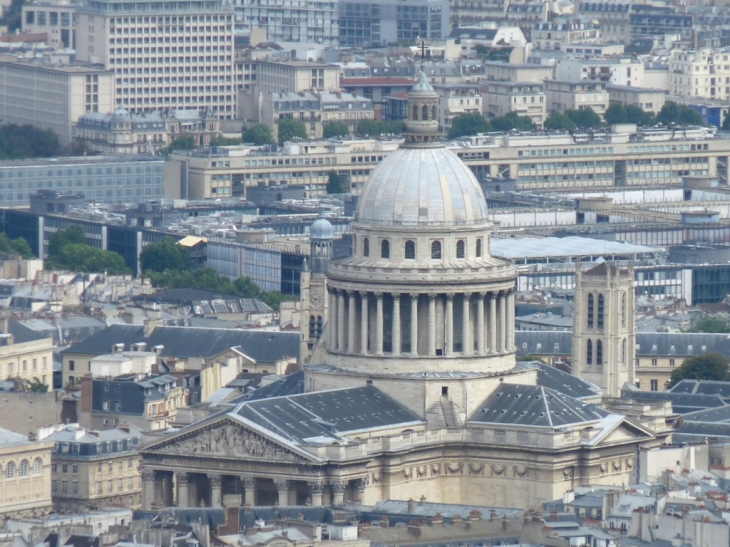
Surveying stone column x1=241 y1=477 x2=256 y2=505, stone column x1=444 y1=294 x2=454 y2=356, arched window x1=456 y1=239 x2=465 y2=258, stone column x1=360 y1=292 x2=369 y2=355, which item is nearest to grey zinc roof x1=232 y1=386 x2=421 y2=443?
stone column x1=360 y1=292 x2=369 y2=355

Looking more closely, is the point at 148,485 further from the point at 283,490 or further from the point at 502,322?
the point at 502,322

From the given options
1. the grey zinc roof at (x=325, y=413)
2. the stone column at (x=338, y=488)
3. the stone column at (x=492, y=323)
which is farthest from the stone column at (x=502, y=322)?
the stone column at (x=338, y=488)

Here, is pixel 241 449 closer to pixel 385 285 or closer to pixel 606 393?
pixel 385 285

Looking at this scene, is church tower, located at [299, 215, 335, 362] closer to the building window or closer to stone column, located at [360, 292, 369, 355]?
stone column, located at [360, 292, 369, 355]

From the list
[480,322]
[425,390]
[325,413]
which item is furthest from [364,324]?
[325,413]

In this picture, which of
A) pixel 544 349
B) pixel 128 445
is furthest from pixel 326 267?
pixel 544 349

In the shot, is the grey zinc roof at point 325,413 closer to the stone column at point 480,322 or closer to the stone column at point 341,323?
the stone column at point 341,323
